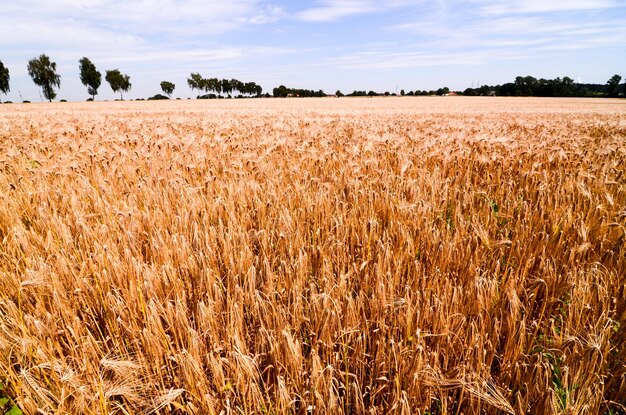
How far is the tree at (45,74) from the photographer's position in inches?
3684

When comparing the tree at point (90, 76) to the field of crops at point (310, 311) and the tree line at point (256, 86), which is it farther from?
the field of crops at point (310, 311)

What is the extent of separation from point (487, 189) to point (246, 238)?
277cm

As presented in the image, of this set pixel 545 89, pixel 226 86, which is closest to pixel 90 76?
pixel 226 86

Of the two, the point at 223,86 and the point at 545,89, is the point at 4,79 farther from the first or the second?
the point at 545,89

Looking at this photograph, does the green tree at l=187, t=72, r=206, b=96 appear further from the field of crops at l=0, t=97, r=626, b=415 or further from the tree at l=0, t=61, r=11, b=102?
the field of crops at l=0, t=97, r=626, b=415

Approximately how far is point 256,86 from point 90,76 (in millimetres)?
51404

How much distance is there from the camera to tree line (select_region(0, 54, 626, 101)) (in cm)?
8060

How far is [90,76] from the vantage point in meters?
102

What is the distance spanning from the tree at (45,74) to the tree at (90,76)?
7270 mm

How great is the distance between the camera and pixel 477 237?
2.09 m

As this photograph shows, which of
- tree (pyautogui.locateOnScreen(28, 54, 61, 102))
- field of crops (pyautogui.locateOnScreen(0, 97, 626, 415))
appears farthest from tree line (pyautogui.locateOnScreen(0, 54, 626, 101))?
field of crops (pyautogui.locateOnScreen(0, 97, 626, 415))

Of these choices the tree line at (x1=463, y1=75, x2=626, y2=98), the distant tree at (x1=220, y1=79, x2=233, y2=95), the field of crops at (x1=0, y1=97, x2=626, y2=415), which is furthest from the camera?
the distant tree at (x1=220, y1=79, x2=233, y2=95)

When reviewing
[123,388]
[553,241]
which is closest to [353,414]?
[123,388]

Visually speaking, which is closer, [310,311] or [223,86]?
[310,311]
